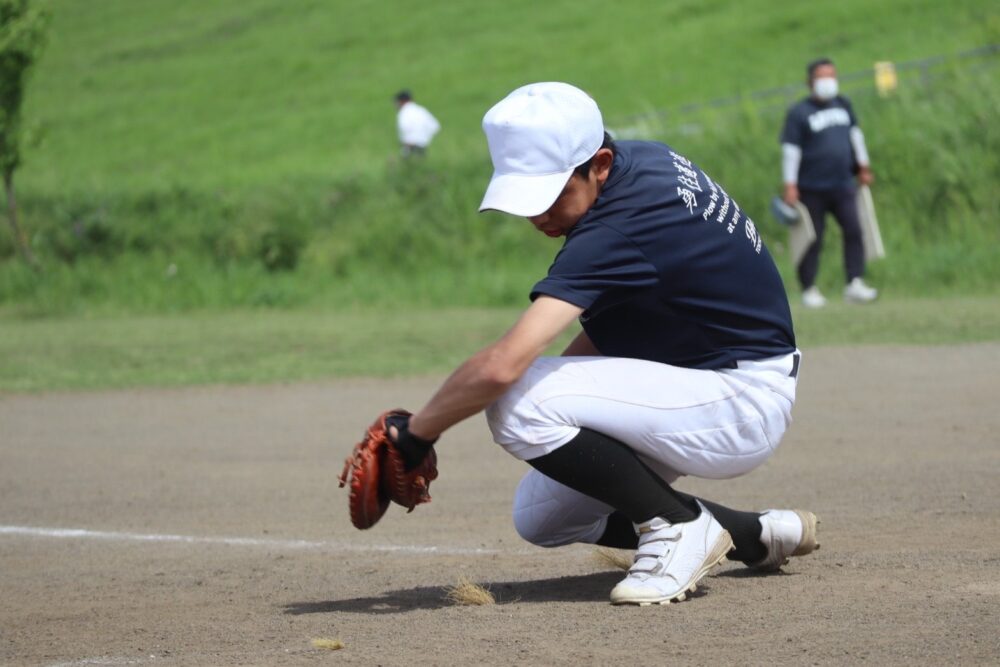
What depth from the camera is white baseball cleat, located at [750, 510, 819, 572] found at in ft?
14.7

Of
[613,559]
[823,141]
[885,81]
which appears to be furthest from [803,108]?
[613,559]

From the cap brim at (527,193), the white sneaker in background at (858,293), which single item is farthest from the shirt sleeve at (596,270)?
the white sneaker in background at (858,293)

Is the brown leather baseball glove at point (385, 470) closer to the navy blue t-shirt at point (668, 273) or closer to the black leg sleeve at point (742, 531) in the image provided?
the navy blue t-shirt at point (668, 273)

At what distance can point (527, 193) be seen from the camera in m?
3.94

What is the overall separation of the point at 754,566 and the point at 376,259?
47.6 ft

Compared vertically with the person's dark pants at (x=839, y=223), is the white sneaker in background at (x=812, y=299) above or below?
below

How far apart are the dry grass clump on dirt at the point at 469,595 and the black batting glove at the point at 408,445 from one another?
517 mm

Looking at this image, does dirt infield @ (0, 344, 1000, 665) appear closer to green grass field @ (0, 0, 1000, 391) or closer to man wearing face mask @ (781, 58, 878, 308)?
green grass field @ (0, 0, 1000, 391)

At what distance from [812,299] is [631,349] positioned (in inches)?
374

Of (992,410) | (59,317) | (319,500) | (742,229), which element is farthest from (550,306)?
(59,317)

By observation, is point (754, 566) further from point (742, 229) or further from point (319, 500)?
point (319, 500)

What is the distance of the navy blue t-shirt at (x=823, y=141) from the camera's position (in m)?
13.1

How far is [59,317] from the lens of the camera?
55.4 feet

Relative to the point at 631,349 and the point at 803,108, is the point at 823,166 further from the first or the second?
the point at 631,349
